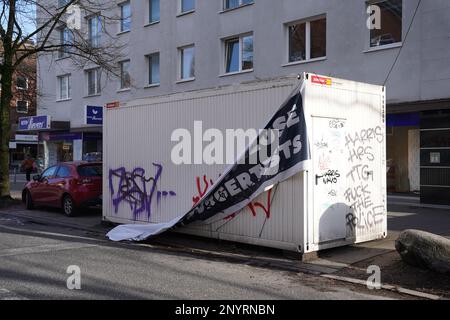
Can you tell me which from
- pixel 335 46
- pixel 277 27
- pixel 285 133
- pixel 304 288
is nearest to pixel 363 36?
pixel 335 46

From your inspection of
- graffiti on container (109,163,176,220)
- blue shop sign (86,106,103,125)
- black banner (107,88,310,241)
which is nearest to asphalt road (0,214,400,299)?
black banner (107,88,310,241)

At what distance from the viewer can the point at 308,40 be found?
1822 cm

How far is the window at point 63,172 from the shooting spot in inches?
561

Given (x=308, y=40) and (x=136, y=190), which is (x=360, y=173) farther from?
(x=308, y=40)

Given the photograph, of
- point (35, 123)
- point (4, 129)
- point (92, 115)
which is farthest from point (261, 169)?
point (35, 123)

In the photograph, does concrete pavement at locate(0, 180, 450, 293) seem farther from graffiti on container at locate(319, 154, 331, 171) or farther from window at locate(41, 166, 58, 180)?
window at locate(41, 166, 58, 180)

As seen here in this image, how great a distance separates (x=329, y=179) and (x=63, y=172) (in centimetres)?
851

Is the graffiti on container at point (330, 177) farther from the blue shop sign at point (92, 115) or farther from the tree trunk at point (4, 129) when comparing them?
the blue shop sign at point (92, 115)

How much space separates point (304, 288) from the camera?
21.9 feet

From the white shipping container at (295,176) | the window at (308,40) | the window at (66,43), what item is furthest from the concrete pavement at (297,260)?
the window at (308,40)
